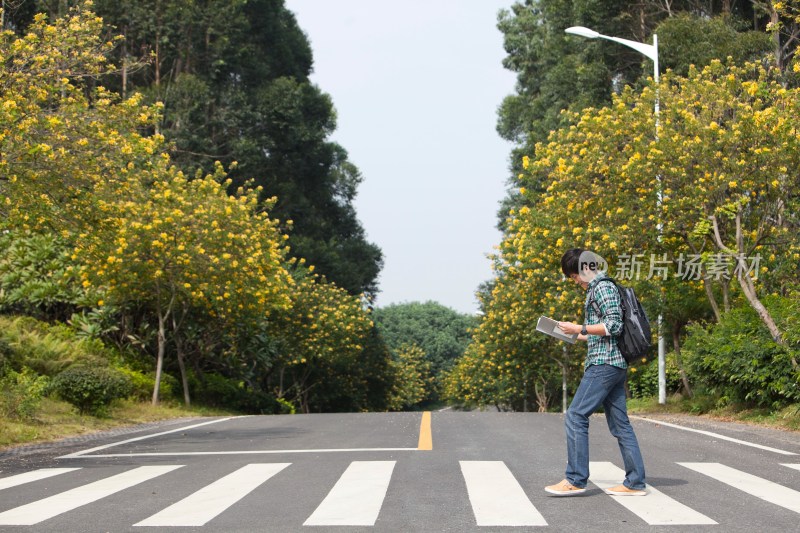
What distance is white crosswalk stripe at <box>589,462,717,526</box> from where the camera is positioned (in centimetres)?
633

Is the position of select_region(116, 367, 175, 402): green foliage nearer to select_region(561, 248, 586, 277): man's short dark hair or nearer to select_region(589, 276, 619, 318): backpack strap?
select_region(561, 248, 586, 277): man's short dark hair

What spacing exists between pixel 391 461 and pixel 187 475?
2061 millimetres

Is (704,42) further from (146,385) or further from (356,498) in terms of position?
(356,498)

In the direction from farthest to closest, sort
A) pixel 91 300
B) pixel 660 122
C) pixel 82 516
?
1. pixel 91 300
2. pixel 660 122
3. pixel 82 516

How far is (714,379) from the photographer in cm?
1802

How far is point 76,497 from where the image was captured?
7758 mm

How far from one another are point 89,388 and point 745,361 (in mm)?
11706

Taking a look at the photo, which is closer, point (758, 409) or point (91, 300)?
point (758, 409)

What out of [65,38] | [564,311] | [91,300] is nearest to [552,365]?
[564,311]

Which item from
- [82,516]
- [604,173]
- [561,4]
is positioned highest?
[561,4]

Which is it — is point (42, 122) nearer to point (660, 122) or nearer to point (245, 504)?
point (245, 504)

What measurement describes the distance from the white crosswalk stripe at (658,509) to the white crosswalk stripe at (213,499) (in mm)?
2936

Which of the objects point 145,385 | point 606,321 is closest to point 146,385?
point 145,385

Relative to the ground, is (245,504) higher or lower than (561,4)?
lower
